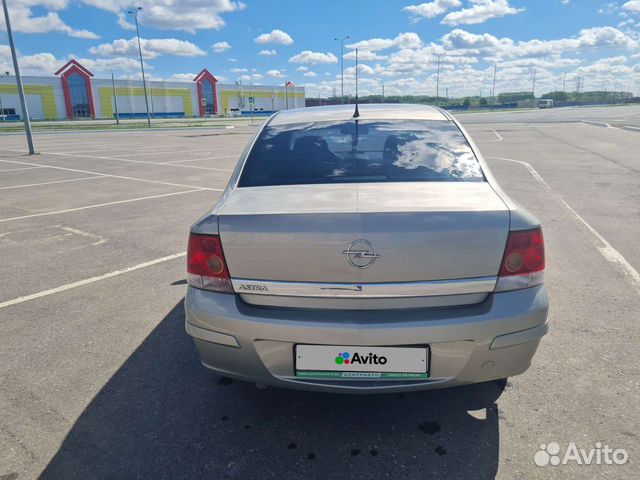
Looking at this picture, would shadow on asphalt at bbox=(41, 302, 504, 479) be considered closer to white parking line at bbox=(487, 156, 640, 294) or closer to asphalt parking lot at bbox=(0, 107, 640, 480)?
asphalt parking lot at bbox=(0, 107, 640, 480)

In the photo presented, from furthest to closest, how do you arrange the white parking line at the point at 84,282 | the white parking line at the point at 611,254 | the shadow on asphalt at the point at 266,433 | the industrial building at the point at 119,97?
the industrial building at the point at 119,97, the white parking line at the point at 611,254, the white parking line at the point at 84,282, the shadow on asphalt at the point at 266,433

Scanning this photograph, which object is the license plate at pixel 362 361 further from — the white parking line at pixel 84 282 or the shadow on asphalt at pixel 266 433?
the white parking line at pixel 84 282

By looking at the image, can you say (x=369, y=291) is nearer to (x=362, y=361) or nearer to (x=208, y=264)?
(x=362, y=361)

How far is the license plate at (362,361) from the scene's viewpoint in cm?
206

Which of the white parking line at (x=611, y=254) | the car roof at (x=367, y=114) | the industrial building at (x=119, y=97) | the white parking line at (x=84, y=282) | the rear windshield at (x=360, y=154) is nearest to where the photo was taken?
the rear windshield at (x=360, y=154)

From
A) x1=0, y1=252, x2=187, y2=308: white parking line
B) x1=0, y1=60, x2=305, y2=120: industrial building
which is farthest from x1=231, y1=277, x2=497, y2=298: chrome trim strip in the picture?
x1=0, y1=60, x2=305, y2=120: industrial building

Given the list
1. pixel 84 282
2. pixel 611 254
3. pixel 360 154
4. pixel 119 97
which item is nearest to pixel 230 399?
pixel 360 154

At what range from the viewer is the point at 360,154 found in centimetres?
291

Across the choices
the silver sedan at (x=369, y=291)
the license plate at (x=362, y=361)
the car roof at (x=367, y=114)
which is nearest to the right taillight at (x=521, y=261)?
the silver sedan at (x=369, y=291)

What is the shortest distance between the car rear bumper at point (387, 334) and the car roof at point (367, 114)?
162 centimetres

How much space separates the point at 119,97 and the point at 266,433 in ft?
274

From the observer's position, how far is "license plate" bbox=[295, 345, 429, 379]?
6.77ft

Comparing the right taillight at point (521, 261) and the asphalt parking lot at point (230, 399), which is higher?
the right taillight at point (521, 261)

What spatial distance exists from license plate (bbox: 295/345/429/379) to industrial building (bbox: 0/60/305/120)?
60.1m
